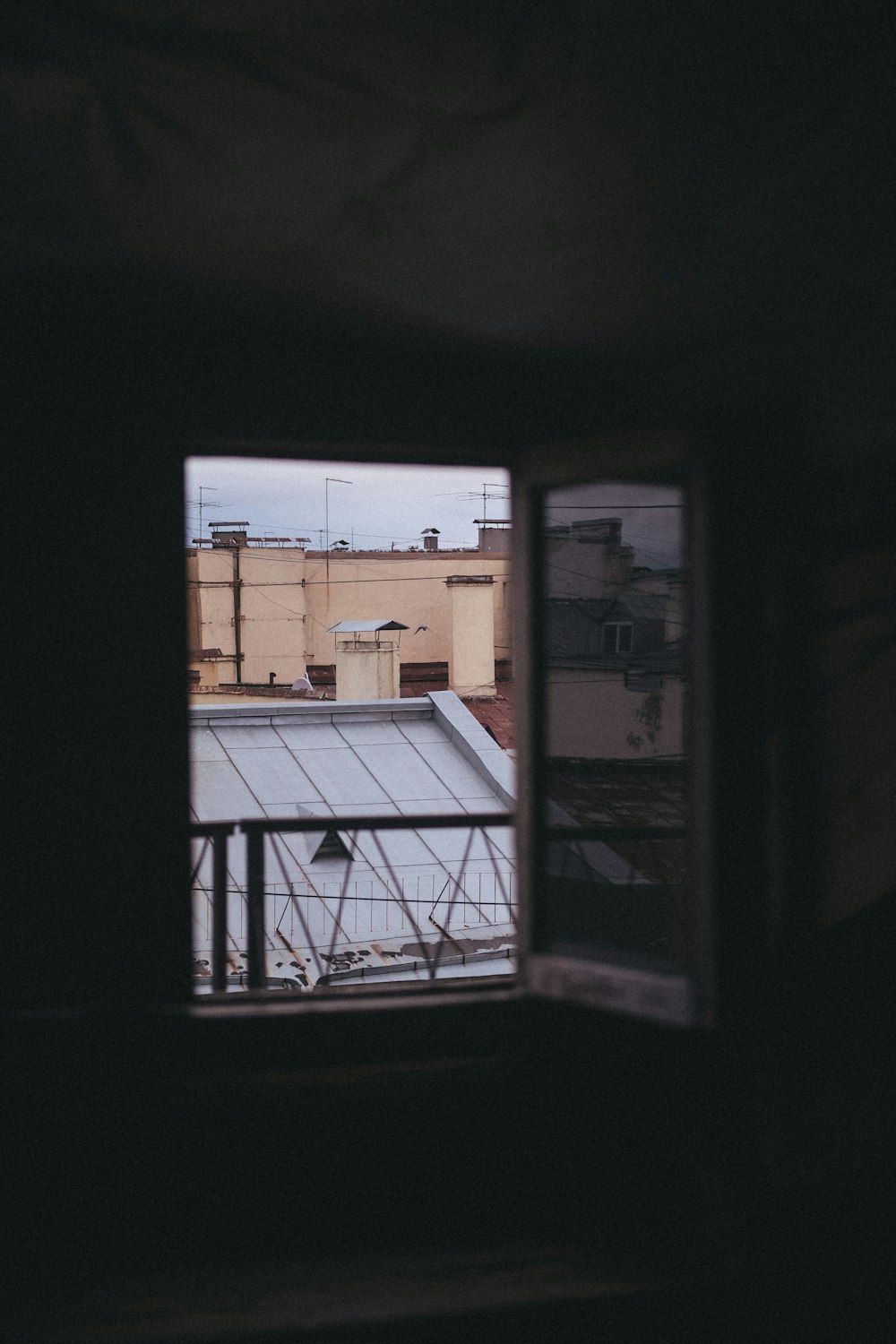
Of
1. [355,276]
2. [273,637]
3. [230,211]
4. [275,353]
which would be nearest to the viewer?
[230,211]

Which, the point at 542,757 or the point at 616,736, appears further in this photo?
the point at 616,736

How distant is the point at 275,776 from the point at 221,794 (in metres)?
0.44

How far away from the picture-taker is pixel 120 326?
2.62 meters

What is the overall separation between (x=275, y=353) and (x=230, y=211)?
832mm

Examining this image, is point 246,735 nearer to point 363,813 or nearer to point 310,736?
point 310,736

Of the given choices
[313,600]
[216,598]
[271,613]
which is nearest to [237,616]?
[216,598]

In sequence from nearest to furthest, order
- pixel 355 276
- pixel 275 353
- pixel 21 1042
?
pixel 355 276, pixel 21 1042, pixel 275 353

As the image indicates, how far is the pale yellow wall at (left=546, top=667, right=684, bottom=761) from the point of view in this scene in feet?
26.2

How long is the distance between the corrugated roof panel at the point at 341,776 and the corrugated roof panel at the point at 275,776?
8 centimetres

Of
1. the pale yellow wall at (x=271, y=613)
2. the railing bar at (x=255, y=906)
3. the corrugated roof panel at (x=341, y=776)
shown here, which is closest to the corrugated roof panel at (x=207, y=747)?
the corrugated roof panel at (x=341, y=776)

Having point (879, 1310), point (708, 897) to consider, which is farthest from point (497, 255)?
point (879, 1310)

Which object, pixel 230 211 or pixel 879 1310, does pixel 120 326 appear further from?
pixel 879 1310

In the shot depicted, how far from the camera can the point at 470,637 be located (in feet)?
43.0

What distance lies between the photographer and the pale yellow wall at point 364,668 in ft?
34.6
